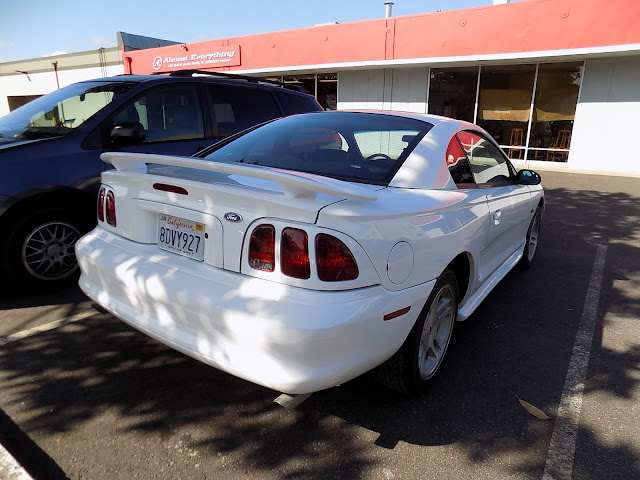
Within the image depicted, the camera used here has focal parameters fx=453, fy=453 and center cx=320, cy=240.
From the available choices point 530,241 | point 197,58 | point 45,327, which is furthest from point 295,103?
point 197,58

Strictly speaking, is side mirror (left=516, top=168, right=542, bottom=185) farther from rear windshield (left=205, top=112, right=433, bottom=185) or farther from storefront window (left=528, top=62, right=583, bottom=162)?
storefront window (left=528, top=62, right=583, bottom=162)

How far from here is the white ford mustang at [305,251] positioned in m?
1.95

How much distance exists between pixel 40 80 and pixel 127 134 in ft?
111

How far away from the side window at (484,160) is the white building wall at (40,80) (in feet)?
84.7

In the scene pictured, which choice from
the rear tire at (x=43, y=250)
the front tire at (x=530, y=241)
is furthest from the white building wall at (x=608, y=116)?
the rear tire at (x=43, y=250)

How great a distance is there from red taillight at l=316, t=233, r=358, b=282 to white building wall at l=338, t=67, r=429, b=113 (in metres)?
13.2

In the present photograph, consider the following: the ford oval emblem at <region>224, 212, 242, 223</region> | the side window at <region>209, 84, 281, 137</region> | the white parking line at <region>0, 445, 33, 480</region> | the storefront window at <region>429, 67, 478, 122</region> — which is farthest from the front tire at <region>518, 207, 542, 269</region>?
the storefront window at <region>429, 67, 478, 122</region>

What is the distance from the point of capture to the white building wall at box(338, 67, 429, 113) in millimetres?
15000

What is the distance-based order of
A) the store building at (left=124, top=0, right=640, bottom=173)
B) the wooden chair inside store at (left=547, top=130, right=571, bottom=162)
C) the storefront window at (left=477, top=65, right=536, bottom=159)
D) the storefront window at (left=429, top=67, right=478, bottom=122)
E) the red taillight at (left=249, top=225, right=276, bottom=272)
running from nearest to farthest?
the red taillight at (left=249, top=225, right=276, bottom=272), the store building at (left=124, top=0, right=640, bottom=173), the wooden chair inside store at (left=547, top=130, right=571, bottom=162), the storefront window at (left=477, top=65, right=536, bottom=159), the storefront window at (left=429, top=67, right=478, bottom=122)

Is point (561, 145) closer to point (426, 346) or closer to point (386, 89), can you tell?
point (386, 89)

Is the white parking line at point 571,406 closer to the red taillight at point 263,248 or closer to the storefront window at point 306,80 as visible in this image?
the red taillight at point 263,248

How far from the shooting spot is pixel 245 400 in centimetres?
261

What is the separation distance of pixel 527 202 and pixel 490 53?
1005 centimetres

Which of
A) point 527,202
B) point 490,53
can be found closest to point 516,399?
point 527,202
